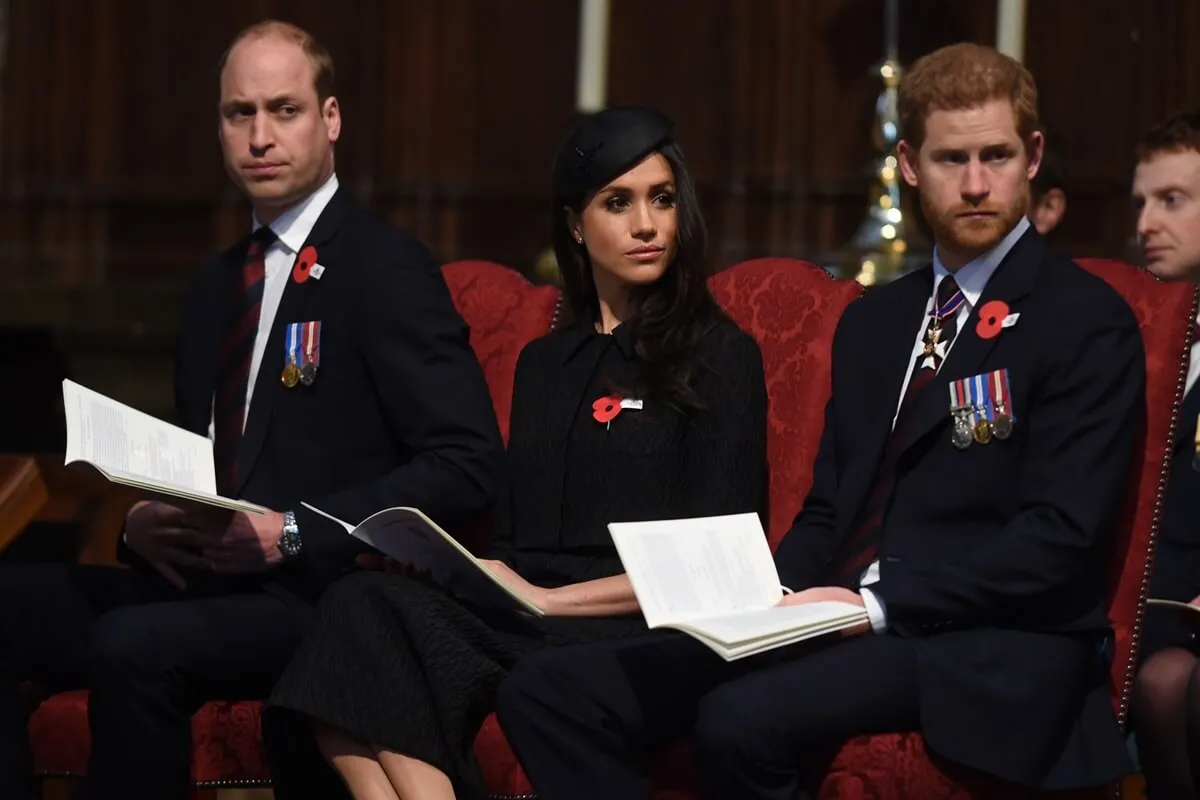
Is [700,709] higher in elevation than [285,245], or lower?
lower

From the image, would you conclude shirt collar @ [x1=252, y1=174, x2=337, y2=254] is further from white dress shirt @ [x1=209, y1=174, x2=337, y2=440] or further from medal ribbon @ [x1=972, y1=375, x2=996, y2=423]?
medal ribbon @ [x1=972, y1=375, x2=996, y2=423]

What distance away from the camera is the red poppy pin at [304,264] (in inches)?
145

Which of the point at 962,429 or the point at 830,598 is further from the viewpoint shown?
the point at 962,429

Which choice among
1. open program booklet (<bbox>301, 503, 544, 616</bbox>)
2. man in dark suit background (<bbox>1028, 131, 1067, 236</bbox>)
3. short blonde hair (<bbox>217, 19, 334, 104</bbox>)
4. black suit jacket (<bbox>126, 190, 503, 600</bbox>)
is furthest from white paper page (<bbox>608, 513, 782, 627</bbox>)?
man in dark suit background (<bbox>1028, 131, 1067, 236</bbox>)

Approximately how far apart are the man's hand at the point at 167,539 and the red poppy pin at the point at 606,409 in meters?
0.73

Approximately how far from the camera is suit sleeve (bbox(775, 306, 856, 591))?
3.25m

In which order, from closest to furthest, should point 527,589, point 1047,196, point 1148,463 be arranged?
1. point 1148,463
2. point 527,589
3. point 1047,196

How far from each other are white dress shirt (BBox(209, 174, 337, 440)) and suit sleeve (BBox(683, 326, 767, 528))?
83cm

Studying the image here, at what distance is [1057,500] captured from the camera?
2.96 meters

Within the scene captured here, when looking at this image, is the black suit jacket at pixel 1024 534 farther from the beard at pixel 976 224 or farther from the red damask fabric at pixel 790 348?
the red damask fabric at pixel 790 348

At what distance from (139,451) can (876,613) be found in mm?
1209

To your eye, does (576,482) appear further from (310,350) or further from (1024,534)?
(1024,534)

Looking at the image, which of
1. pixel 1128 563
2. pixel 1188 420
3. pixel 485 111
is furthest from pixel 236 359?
pixel 485 111

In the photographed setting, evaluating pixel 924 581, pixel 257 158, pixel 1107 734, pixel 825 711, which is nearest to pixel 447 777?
pixel 825 711
